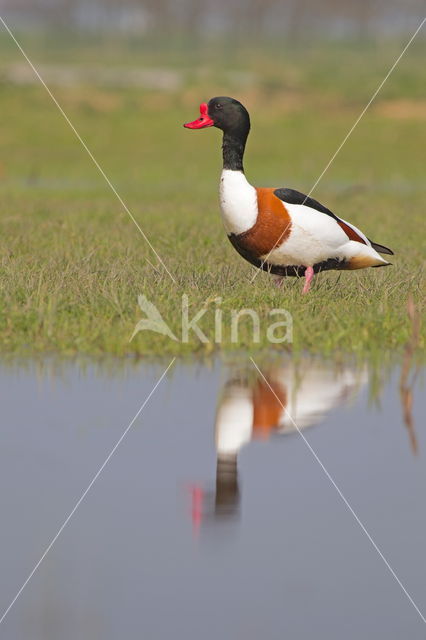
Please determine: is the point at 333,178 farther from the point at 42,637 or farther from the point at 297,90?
the point at 42,637

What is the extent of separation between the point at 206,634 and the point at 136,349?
3.69m

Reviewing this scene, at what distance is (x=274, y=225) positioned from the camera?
859 centimetres

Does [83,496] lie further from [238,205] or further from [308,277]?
[308,277]

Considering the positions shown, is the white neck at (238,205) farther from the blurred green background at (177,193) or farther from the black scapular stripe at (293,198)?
the blurred green background at (177,193)

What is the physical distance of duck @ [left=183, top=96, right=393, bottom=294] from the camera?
28.2 feet

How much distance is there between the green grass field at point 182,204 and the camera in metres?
8.02

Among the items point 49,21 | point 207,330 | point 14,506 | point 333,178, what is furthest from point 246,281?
point 49,21

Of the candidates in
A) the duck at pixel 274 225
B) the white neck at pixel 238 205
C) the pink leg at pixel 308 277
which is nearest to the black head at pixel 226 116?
the duck at pixel 274 225

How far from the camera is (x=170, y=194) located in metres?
19.8

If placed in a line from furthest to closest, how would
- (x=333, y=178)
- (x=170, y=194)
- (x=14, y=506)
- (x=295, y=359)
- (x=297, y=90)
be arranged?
(x=297, y=90) → (x=333, y=178) → (x=170, y=194) → (x=295, y=359) → (x=14, y=506)

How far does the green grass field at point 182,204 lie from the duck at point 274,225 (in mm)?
231

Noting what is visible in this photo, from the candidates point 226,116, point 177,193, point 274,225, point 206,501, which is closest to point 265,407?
point 206,501

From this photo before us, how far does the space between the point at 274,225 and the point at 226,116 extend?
999 millimetres

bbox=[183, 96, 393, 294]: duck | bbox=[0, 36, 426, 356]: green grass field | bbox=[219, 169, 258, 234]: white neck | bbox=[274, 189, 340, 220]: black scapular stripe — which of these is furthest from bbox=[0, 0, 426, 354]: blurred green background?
bbox=[274, 189, 340, 220]: black scapular stripe
